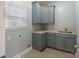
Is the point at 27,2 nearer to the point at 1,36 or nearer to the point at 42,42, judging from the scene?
the point at 42,42

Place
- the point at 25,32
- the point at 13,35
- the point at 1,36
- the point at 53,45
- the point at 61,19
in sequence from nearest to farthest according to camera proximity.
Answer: the point at 1,36, the point at 13,35, the point at 25,32, the point at 53,45, the point at 61,19

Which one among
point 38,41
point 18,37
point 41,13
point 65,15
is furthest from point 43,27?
point 18,37

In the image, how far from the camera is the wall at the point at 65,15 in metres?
5.24

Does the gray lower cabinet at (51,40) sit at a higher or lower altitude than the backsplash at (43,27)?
lower

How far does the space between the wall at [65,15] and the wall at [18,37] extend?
1.66m

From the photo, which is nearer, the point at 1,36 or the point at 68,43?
the point at 1,36

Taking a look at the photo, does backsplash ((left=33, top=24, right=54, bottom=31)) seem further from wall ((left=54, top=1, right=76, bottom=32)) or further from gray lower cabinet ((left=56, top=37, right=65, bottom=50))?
gray lower cabinet ((left=56, top=37, right=65, bottom=50))

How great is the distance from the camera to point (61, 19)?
18.5 ft

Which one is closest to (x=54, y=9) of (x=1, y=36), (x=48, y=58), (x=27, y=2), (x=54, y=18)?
(x=54, y=18)

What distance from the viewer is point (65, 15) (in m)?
5.47

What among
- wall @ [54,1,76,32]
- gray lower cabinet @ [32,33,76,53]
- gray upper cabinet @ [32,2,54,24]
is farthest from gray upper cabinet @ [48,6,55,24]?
gray lower cabinet @ [32,33,76,53]

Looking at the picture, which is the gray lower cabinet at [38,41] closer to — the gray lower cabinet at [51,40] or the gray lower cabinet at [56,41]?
the gray lower cabinet at [56,41]

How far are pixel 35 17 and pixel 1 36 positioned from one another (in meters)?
4.13

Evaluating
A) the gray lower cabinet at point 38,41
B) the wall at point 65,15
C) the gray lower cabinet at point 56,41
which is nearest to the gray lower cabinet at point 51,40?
the gray lower cabinet at point 56,41
